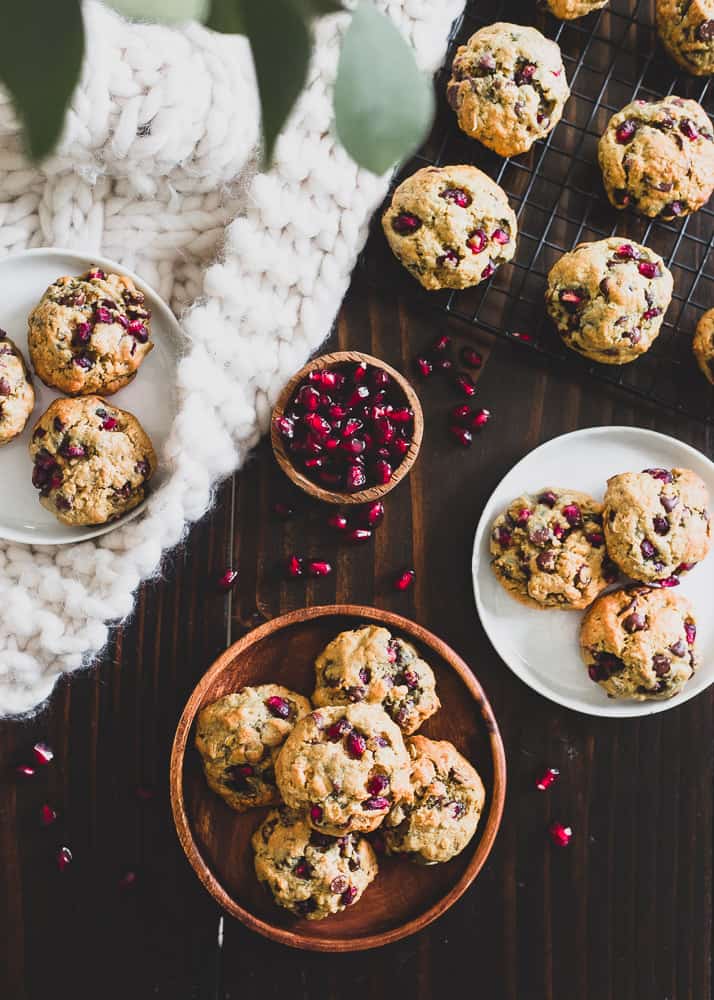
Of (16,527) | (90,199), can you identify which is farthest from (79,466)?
(90,199)

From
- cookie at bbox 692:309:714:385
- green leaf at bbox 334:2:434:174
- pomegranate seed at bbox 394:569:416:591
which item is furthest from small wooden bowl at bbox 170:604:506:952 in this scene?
green leaf at bbox 334:2:434:174

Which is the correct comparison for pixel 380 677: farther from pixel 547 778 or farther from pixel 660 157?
pixel 660 157

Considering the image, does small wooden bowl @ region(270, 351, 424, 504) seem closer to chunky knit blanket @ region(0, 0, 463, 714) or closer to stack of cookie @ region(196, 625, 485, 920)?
chunky knit blanket @ region(0, 0, 463, 714)

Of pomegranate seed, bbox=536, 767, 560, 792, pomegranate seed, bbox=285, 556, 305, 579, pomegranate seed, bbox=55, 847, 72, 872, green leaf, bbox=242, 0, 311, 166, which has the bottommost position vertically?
pomegranate seed, bbox=55, 847, 72, 872

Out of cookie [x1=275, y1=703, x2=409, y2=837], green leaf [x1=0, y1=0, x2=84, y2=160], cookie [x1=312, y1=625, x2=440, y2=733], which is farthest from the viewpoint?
cookie [x1=312, y1=625, x2=440, y2=733]

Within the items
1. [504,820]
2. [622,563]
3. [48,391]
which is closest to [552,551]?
[622,563]

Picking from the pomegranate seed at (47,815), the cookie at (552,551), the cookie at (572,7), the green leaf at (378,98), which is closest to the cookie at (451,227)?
the cookie at (572,7)

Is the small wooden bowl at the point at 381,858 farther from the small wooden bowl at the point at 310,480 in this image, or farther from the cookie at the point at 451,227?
the cookie at the point at 451,227
